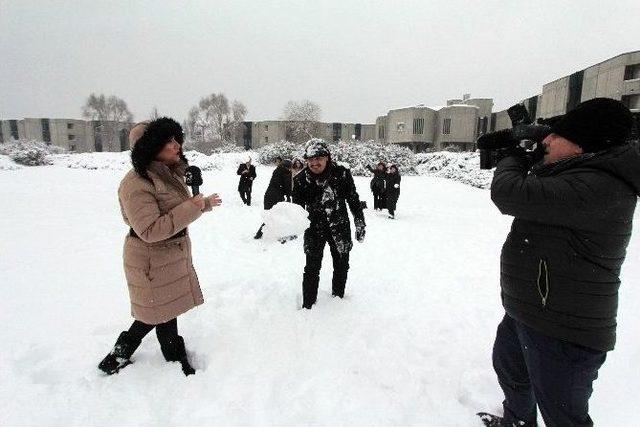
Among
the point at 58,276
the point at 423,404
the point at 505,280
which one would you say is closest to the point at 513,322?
the point at 505,280

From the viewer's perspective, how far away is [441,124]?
144ft

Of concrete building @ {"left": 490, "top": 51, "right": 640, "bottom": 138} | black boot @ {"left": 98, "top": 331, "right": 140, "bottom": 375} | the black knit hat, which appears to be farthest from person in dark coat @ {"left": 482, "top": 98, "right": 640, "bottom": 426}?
concrete building @ {"left": 490, "top": 51, "right": 640, "bottom": 138}

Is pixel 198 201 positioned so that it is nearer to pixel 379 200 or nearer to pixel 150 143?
pixel 150 143

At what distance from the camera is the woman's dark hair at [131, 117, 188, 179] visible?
87.5 inches

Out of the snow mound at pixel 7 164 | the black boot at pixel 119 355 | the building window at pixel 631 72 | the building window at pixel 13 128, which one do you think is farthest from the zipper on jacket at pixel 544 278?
the building window at pixel 13 128

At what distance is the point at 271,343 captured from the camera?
10.2ft

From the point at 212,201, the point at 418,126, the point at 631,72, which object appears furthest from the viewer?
the point at 418,126

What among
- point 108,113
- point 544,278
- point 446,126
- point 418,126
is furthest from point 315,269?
point 108,113

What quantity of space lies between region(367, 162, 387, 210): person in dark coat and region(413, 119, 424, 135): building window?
36329mm

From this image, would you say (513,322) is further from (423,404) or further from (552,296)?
(423,404)

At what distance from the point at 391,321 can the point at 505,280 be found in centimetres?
196

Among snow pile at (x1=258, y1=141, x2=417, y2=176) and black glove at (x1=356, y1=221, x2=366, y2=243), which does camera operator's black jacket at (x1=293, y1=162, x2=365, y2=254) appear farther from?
snow pile at (x1=258, y1=141, x2=417, y2=176)

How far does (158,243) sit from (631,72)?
34.2 meters

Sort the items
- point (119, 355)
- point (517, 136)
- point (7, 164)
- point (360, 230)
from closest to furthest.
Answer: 1. point (517, 136)
2. point (119, 355)
3. point (360, 230)
4. point (7, 164)
